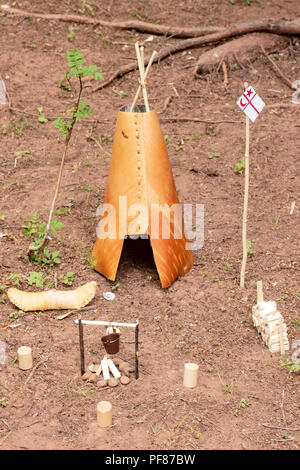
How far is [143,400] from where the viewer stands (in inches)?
149

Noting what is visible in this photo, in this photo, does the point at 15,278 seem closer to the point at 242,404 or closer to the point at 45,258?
the point at 45,258

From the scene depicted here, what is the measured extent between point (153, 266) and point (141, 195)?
2.61ft

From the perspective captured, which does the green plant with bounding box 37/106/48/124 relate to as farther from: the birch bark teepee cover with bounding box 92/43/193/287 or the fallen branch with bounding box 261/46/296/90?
the fallen branch with bounding box 261/46/296/90

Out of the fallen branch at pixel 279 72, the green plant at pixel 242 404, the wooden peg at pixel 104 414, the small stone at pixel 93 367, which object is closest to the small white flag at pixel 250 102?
the green plant at pixel 242 404

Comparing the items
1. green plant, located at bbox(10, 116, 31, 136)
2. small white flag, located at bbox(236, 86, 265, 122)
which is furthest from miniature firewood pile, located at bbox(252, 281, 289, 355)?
green plant, located at bbox(10, 116, 31, 136)

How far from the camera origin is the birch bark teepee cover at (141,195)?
14.8 ft

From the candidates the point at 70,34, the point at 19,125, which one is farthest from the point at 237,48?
the point at 19,125

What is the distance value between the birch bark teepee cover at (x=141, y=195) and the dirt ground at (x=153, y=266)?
25cm

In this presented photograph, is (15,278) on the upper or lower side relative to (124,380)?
upper

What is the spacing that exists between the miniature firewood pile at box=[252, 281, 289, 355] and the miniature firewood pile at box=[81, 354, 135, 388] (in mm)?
977

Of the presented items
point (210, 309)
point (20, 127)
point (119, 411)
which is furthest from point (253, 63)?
point (119, 411)

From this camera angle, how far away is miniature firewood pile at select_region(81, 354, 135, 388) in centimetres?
390

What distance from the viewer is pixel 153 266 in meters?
5.10

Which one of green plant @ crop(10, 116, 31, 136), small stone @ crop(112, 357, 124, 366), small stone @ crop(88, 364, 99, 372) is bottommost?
small stone @ crop(88, 364, 99, 372)
